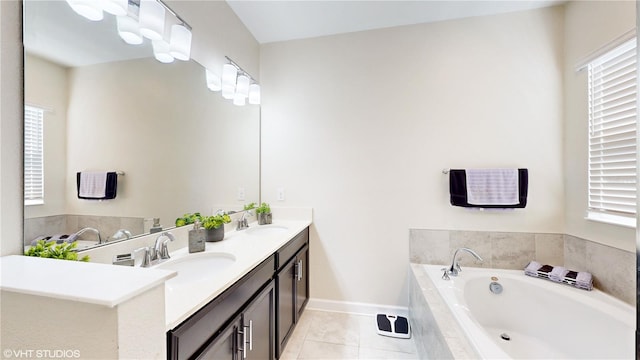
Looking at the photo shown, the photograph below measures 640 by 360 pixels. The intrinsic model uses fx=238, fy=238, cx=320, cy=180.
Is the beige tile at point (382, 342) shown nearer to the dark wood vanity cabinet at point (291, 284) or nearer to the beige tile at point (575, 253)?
the dark wood vanity cabinet at point (291, 284)

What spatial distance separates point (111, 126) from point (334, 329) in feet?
6.66

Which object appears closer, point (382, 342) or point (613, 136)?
point (613, 136)

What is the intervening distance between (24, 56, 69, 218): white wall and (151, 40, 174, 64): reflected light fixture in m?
0.48

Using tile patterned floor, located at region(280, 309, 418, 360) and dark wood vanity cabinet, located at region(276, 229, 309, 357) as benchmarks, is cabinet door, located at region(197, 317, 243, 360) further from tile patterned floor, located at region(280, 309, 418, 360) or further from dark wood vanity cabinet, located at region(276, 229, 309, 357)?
tile patterned floor, located at region(280, 309, 418, 360)

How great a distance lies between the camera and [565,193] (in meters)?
1.88

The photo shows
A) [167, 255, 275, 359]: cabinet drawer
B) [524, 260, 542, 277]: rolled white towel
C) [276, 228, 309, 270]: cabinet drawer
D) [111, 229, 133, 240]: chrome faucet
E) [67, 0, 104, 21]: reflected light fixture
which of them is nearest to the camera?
[167, 255, 275, 359]: cabinet drawer

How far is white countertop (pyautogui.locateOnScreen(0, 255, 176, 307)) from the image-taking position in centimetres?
47

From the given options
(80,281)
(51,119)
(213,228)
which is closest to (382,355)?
(213,228)

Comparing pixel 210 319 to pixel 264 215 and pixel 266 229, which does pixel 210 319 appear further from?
pixel 264 215

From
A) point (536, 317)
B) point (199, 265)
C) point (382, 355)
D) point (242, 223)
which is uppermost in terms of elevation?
point (242, 223)

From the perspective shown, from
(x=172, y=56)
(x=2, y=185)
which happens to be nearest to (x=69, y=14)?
(x=172, y=56)

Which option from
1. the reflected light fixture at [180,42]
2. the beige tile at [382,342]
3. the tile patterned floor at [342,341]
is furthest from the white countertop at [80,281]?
the beige tile at [382,342]

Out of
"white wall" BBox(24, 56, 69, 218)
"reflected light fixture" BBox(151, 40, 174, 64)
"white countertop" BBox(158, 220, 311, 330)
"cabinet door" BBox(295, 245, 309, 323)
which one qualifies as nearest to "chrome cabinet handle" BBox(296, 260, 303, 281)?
"cabinet door" BBox(295, 245, 309, 323)

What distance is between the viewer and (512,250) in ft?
6.44
